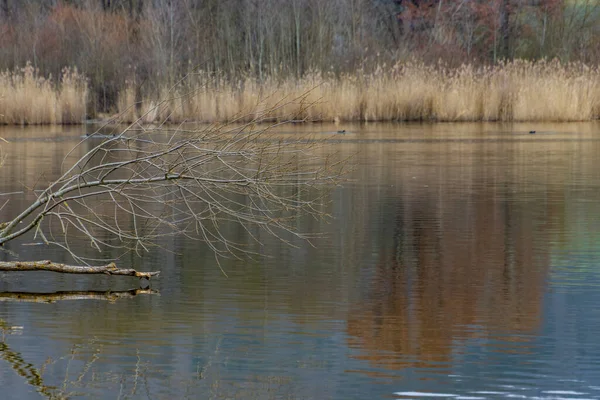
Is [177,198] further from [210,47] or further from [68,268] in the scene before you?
[210,47]

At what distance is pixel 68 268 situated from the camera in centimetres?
737

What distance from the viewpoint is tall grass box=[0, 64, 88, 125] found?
26.0 meters

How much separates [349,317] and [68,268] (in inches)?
79.8

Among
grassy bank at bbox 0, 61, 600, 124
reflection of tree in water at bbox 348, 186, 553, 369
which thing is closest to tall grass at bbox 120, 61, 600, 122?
grassy bank at bbox 0, 61, 600, 124

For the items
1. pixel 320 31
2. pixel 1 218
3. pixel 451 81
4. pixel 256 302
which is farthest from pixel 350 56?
pixel 256 302

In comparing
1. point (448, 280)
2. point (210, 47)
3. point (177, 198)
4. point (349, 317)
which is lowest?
point (349, 317)

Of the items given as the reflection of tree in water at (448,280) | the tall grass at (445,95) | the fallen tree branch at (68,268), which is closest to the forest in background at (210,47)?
the tall grass at (445,95)

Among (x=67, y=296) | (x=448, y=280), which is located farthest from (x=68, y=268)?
(x=448, y=280)

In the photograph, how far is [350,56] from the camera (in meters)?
30.0

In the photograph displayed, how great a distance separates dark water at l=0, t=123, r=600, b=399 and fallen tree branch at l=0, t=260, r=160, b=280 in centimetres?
8

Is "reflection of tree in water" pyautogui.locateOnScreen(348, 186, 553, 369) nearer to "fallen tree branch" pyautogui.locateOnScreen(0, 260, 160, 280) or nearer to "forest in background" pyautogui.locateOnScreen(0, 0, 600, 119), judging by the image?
"fallen tree branch" pyautogui.locateOnScreen(0, 260, 160, 280)

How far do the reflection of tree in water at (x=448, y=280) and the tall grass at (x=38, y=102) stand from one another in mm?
16334

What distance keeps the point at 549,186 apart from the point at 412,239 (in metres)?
4.43

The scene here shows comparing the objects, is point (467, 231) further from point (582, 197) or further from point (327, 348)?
point (327, 348)
